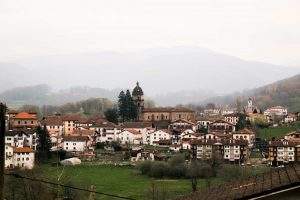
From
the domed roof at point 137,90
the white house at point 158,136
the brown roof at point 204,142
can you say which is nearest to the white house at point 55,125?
the white house at point 158,136

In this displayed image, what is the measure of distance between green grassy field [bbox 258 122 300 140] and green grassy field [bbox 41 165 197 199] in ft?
67.1

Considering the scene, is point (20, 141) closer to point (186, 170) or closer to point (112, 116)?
point (186, 170)

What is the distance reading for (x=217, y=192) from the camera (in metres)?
5.48

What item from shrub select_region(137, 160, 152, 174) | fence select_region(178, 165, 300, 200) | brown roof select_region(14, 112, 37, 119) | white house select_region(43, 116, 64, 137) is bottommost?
shrub select_region(137, 160, 152, 174)

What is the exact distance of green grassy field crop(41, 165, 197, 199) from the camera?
96.3 feet

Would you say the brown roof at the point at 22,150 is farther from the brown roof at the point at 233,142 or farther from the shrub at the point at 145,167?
the brown roof at the point at 233,142

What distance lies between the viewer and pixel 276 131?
59.5 meters

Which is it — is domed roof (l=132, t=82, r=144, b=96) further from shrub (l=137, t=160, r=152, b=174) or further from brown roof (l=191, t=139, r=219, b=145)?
shrub (l=137, t=160, r=152, b=174)

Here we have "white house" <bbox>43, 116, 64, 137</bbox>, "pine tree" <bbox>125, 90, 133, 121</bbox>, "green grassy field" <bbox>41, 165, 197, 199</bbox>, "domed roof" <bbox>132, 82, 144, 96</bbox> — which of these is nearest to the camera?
"green grassy field" <bbox>41, 165, 197, 199</bbox>

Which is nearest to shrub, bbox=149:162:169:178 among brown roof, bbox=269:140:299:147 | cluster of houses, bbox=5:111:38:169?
→ cluster of houses, bbox=5:111:38:169

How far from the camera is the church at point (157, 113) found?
67.5 meters

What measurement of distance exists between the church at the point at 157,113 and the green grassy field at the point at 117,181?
2748cm

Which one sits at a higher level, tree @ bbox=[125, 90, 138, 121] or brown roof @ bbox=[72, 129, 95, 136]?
tree @ bbox=[125, 90, 138, 121]

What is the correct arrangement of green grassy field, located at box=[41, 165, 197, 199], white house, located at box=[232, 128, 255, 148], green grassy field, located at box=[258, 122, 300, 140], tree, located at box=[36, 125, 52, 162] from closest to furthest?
1. green grassy field, located at box=[41, 165, 197, 199]
2. tree, located at box=[36, 125, 52, 162]
3. white house, located at box=[232, 128, 255, 148]
4. green grassy field, located at box=[258, 122, 300, 140]
